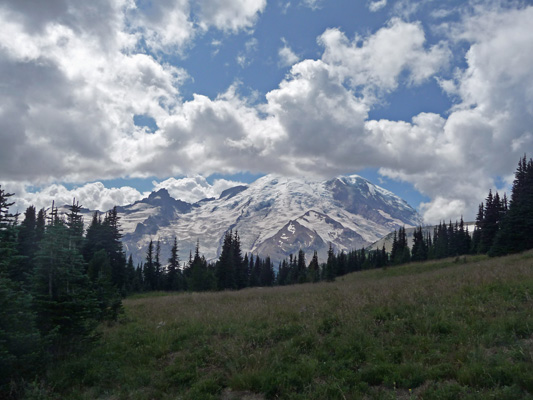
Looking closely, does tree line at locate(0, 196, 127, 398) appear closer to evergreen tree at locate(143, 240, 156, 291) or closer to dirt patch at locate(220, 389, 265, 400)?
dirt patch at locate(220, 389, 265, 400)

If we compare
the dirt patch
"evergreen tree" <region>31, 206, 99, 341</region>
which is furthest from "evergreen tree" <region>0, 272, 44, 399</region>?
the dirt patch

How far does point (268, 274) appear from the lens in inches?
4456

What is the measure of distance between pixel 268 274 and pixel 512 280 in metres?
105

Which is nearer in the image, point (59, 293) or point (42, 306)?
point (42, 306)

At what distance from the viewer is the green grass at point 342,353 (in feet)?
20.9

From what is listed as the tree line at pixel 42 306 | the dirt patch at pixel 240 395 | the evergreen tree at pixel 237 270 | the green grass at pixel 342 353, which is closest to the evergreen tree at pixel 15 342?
the tree line at pixel 42 306

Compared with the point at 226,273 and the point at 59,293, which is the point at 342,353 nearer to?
the point at 59,293

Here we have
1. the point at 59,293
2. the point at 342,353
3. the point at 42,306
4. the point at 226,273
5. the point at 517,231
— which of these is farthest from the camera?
the point at 226,273

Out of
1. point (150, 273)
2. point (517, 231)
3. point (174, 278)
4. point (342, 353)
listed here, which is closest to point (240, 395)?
point (342, 353)

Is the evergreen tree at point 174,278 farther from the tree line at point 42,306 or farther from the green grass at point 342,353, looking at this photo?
the green grass at point 342,353

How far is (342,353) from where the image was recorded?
7.90 metres

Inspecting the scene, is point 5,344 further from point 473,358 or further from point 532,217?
point 532,217

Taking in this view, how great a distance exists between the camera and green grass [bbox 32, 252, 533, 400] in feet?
20.9

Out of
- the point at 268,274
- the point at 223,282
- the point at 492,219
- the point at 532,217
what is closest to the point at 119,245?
the point at 223,282
